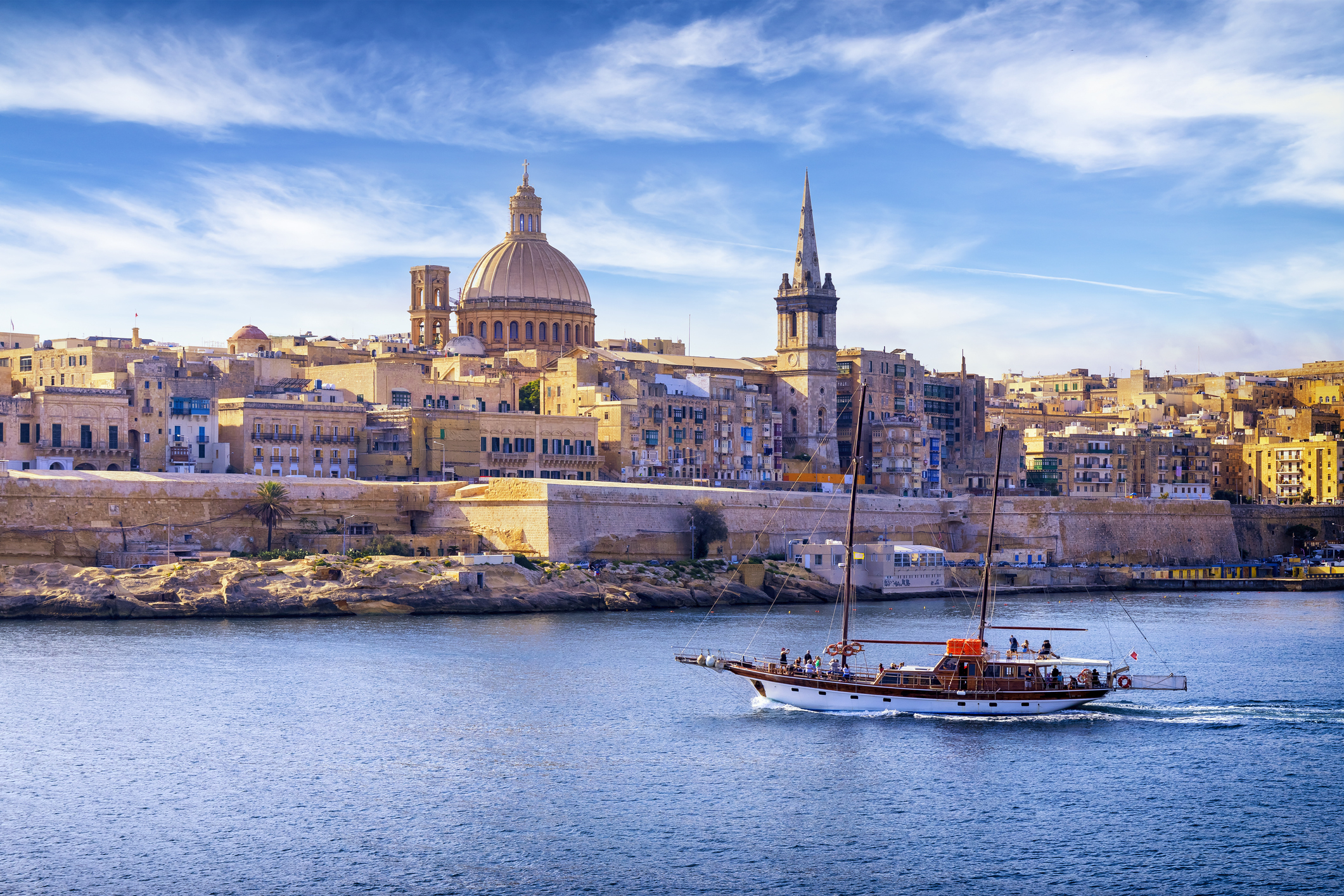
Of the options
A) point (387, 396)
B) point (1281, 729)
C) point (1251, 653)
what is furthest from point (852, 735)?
point (387, 396)

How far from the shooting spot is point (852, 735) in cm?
3369

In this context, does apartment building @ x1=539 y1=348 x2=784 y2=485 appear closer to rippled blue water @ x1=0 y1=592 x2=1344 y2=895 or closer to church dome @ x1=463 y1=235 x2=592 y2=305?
church dome @ x1=463 y1=235 x2=592 y2=305

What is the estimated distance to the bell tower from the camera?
104 metres

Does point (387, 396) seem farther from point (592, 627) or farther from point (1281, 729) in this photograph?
point (1281, 729)

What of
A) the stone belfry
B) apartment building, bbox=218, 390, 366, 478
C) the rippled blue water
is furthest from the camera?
the stone belfry

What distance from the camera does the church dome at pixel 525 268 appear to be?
325 feet

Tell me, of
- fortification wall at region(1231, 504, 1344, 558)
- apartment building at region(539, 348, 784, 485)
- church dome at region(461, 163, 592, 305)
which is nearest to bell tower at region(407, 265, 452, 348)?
church dome at region(461, 163, 592, 305)

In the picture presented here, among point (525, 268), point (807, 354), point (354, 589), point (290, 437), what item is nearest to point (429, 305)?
point (525, 268)

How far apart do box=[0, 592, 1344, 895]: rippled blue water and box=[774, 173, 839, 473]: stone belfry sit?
1701 inches

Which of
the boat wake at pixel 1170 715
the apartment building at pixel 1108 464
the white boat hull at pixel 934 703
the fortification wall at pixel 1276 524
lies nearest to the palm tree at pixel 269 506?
the boat wake at pixel 1170 715

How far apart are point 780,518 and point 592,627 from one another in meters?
21.0

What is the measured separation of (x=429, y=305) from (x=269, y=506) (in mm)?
44286

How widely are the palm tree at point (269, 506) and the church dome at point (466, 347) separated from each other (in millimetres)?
31005

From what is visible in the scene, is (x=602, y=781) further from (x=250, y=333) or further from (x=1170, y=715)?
(x=250, y=333)
